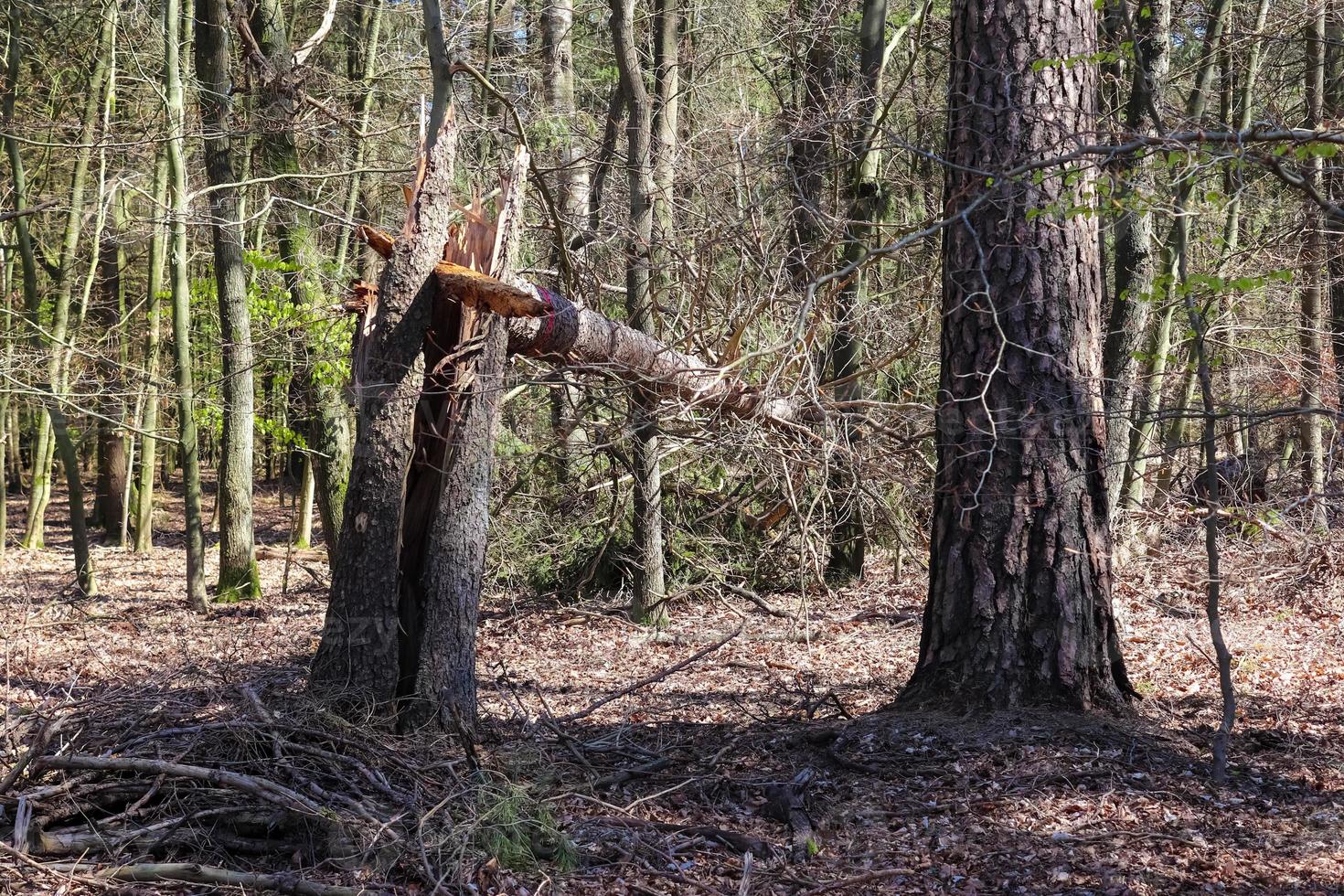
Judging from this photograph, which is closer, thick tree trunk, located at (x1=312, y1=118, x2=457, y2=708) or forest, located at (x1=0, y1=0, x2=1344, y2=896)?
forest, located at (x1=0, y1=0, x2=1344, y2=896)

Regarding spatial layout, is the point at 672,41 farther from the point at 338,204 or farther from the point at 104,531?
the point at 104,531

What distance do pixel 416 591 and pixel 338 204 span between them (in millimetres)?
9987

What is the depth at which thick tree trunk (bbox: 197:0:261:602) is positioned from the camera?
11.6 meters

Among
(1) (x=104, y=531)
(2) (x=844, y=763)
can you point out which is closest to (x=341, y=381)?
(2) (x=844, y=763)

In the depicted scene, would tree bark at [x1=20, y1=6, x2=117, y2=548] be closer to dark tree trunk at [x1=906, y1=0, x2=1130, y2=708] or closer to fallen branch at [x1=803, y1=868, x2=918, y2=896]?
dark tree trunk at [x1=906, y1=0, x2=1130, y2=708]

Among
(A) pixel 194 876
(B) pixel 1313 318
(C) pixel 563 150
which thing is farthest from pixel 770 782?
(B) pixel 1313 318

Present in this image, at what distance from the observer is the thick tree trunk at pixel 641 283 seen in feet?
30.9

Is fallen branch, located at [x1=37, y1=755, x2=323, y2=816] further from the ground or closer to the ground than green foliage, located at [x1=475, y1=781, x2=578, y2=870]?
further from the ground

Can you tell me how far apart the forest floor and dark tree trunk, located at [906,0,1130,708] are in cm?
34

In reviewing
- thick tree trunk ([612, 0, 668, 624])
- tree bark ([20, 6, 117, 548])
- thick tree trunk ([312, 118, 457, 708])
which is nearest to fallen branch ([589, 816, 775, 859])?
thick tree trunk ([312, 118, 457, 708])

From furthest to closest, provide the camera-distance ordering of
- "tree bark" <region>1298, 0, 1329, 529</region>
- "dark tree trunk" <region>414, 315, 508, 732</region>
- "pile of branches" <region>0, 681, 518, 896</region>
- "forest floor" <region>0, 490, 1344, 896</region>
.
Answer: "tree bark" <region>1298, 0, 1329, 529</region>
"dark tree trunk" <region>414, 315, 508, 732</region>
"forest floor" <region>0, 490, 1344, 896</region>
"pile of branches" <region>0, 681, 518, 896</region>

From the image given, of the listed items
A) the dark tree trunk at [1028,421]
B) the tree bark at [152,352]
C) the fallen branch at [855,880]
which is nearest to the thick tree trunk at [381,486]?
the fallen branch at [855,880]

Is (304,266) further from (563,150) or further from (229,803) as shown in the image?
(229,803)

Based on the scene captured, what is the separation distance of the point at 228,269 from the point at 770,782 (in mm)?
9004
